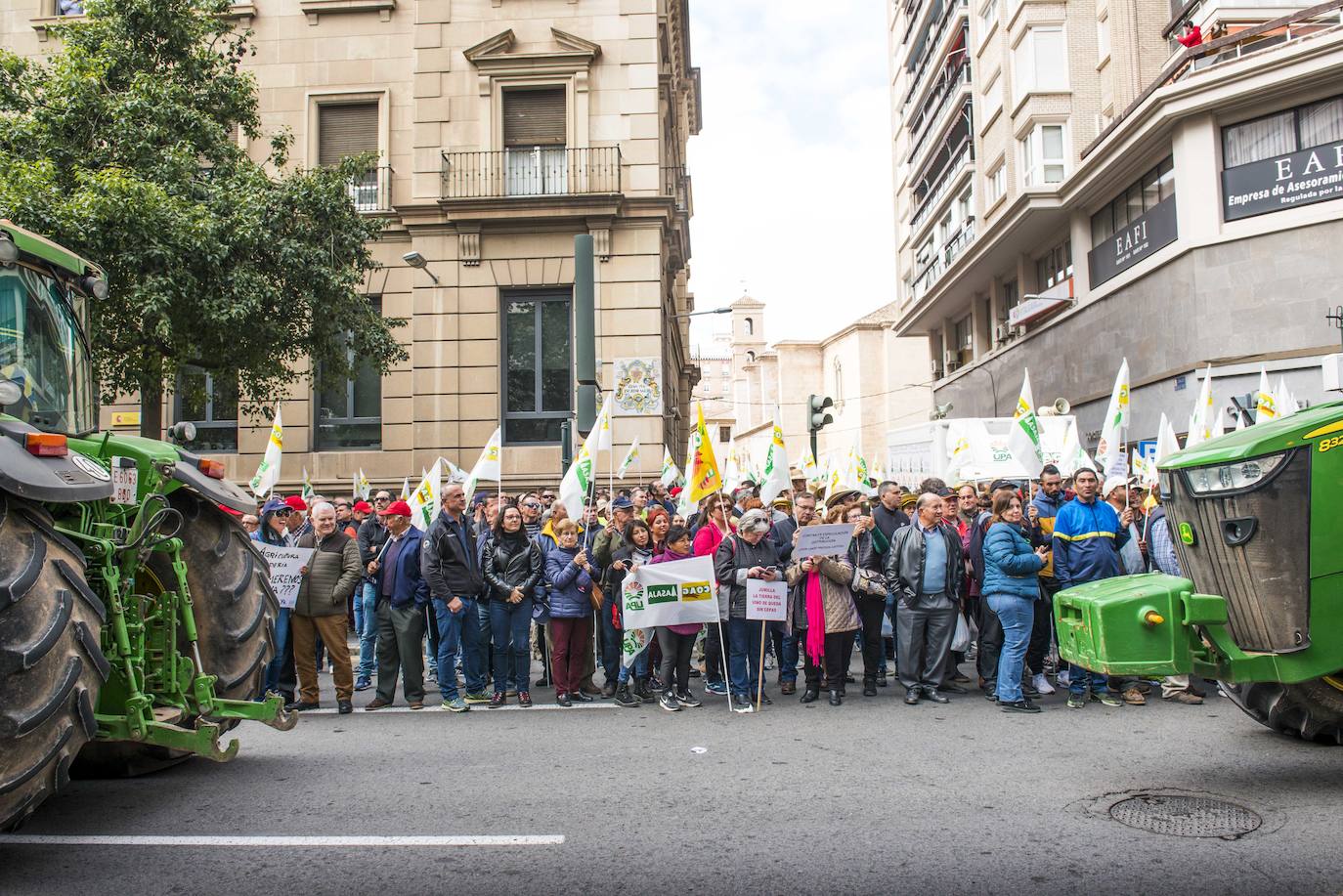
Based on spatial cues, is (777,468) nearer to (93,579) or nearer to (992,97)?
(93,579)

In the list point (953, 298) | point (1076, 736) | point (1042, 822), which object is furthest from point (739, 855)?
point (953, 298)

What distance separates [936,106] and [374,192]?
25.9 m

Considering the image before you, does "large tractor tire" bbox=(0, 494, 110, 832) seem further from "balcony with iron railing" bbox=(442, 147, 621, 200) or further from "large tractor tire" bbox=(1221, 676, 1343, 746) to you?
"balcony with iron railing" bbox=(442, 147, 621, 200)

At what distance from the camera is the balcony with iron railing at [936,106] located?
117ft

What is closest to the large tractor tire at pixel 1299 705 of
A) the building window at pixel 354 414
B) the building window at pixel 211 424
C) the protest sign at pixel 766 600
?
the protest sign at pixel 766 600

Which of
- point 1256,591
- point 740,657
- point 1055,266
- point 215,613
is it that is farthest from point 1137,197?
point 215,613

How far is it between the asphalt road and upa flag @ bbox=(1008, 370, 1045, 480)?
695 cm

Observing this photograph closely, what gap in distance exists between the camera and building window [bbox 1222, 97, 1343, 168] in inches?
754

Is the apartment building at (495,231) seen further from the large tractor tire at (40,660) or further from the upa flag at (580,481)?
the large tractor tire at (40,660)

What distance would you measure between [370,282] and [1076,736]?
17.2 meters

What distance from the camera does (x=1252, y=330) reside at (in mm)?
19438

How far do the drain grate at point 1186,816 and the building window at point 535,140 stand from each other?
57.1 feet

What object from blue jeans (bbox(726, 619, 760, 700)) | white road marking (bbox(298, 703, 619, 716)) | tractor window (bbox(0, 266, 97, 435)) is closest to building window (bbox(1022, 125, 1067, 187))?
blue jeans (bbox(726, 619, 760, 700))

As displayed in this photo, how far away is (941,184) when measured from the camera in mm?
39406
